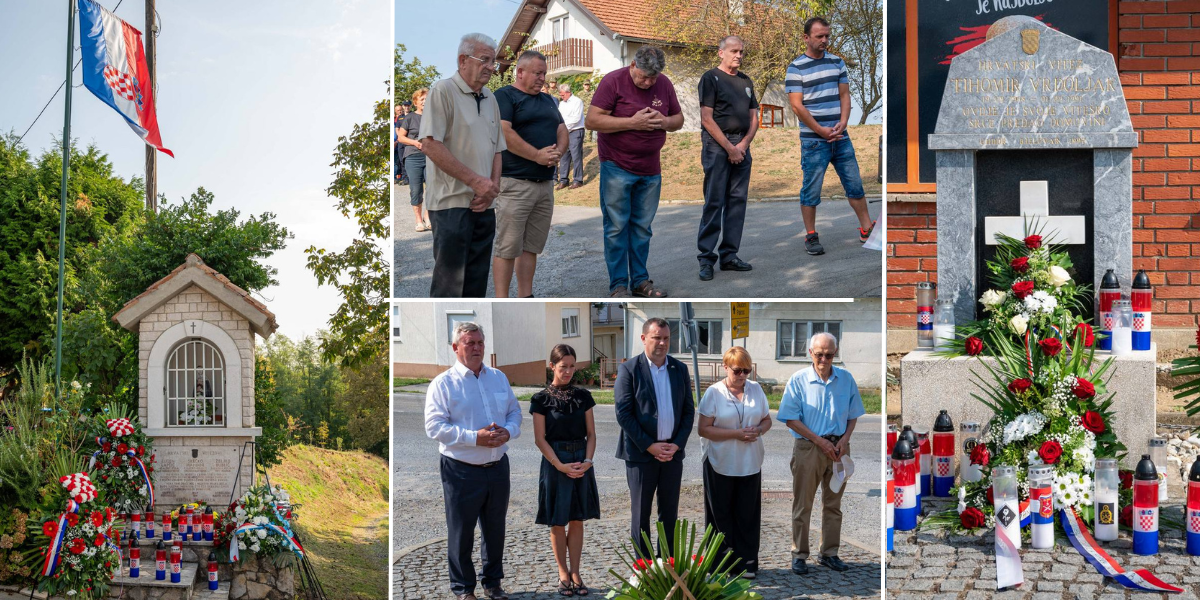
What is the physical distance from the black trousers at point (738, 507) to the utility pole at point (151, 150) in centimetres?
1091

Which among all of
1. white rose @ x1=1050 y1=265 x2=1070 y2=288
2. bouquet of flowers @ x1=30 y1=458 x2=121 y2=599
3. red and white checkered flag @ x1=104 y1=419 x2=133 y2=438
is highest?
white rose @ x1=1050 y1=265 x2=1070 y2=288

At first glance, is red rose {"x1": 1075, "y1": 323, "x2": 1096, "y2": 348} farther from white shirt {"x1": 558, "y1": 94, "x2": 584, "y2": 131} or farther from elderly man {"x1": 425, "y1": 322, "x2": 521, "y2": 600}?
elderly man {"x1": 425, "y1": 322, "x2": 521, "y2": 600}

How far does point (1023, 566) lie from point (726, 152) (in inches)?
102

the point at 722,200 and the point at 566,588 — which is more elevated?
the point at 722,200

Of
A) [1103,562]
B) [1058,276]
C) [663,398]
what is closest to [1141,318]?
[1058,276]

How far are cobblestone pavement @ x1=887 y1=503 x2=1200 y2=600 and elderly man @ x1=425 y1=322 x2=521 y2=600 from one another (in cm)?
192

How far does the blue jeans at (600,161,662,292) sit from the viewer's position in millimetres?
4465

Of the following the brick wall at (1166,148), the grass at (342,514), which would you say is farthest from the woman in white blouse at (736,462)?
the grass at (342,514)

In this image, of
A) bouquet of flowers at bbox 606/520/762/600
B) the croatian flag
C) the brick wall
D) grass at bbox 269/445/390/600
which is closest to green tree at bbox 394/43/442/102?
bouquet of flowers at bbox 606/520/762/600

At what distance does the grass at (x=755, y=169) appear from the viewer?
471cm

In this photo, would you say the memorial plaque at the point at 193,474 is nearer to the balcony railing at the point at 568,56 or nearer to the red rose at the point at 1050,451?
the balcony railing at the point at 568,56

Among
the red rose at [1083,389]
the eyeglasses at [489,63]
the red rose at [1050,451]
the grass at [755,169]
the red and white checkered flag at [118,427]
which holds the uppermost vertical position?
the eyeglasses at [489,63]

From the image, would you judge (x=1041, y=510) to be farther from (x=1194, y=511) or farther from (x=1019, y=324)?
(x=1019, y=324)

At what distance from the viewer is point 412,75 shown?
4977 mm
